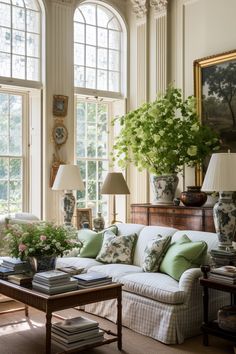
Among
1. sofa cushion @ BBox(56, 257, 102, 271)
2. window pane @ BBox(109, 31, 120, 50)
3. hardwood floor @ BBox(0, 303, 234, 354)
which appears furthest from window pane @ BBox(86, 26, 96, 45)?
hardwood floor @ BBox(0, 303, 234, 354)

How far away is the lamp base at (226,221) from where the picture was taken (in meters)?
4.36

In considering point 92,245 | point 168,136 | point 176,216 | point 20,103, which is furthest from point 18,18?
point 176,216

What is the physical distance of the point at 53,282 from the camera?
12.0 feet

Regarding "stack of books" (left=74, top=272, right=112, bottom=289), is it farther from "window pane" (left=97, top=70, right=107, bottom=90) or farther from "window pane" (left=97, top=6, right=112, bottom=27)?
"window pane" (left=97, top=6, right=112, bottom=27)

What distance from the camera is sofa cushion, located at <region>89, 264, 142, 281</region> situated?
15.5 ft

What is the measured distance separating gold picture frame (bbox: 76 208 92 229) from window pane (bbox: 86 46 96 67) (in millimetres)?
2209

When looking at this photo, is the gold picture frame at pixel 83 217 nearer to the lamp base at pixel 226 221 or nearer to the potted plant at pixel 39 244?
the potted plant at pixel 39 244

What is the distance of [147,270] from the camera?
15.4 feet

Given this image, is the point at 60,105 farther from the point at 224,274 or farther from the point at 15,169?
the point at 224,274

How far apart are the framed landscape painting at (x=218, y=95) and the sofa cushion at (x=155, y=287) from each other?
7.40ft

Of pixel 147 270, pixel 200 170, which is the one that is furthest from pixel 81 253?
pixel 200 170

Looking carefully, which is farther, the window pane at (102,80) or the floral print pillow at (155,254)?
the window pane at (102,80)

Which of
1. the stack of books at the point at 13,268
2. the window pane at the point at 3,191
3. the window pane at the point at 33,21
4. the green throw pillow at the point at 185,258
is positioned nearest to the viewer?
the stack of books at the point at 13,268

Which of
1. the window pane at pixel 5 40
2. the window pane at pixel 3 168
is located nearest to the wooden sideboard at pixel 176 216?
the window pane at pixel 3 168
